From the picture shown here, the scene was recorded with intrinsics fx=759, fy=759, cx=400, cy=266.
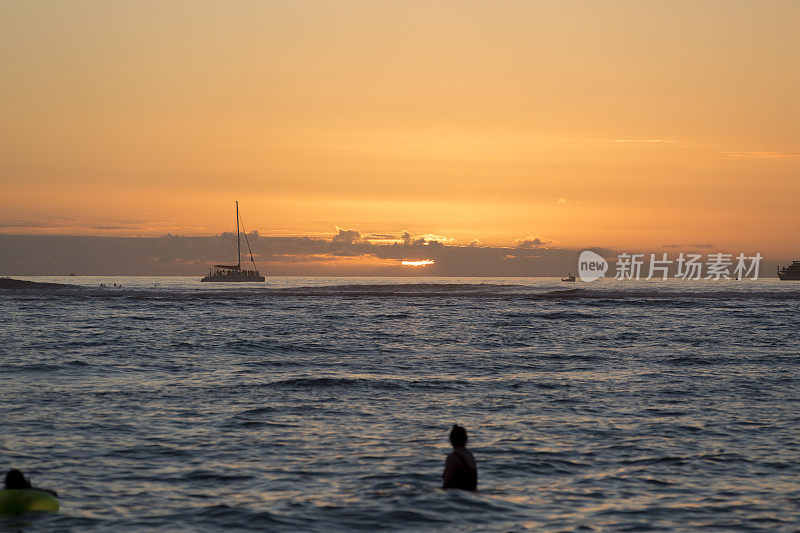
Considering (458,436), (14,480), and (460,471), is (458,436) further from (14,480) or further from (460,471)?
(14,480)

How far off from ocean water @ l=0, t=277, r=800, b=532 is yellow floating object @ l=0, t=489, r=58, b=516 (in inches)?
8.8

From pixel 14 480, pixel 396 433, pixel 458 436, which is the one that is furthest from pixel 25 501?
pixel 396 433

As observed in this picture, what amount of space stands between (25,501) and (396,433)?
11164mm

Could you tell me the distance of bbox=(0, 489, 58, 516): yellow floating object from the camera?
14.2 m

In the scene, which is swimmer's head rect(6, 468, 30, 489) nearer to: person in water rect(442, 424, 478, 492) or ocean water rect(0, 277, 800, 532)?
ocean water rect(0, 277, 800, 532)

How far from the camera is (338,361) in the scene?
43.6m

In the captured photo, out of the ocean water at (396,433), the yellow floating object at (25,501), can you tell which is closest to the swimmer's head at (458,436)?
the ocean water at (396,433)

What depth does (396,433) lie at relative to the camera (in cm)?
2308

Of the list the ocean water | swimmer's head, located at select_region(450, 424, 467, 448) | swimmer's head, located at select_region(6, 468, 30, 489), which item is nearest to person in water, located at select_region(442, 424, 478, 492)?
swimmer's head, located at select_region(450, 424, 467, 448)

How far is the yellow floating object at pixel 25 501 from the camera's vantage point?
46.7 ft

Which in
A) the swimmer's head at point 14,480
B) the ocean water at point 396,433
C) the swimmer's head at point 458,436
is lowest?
the ocean water at point 396,433

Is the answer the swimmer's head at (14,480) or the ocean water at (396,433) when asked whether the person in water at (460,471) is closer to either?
the ocean water at (396,433)

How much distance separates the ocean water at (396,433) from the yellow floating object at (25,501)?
225 millimetres

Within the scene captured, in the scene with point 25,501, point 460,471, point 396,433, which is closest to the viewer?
point 25,501
